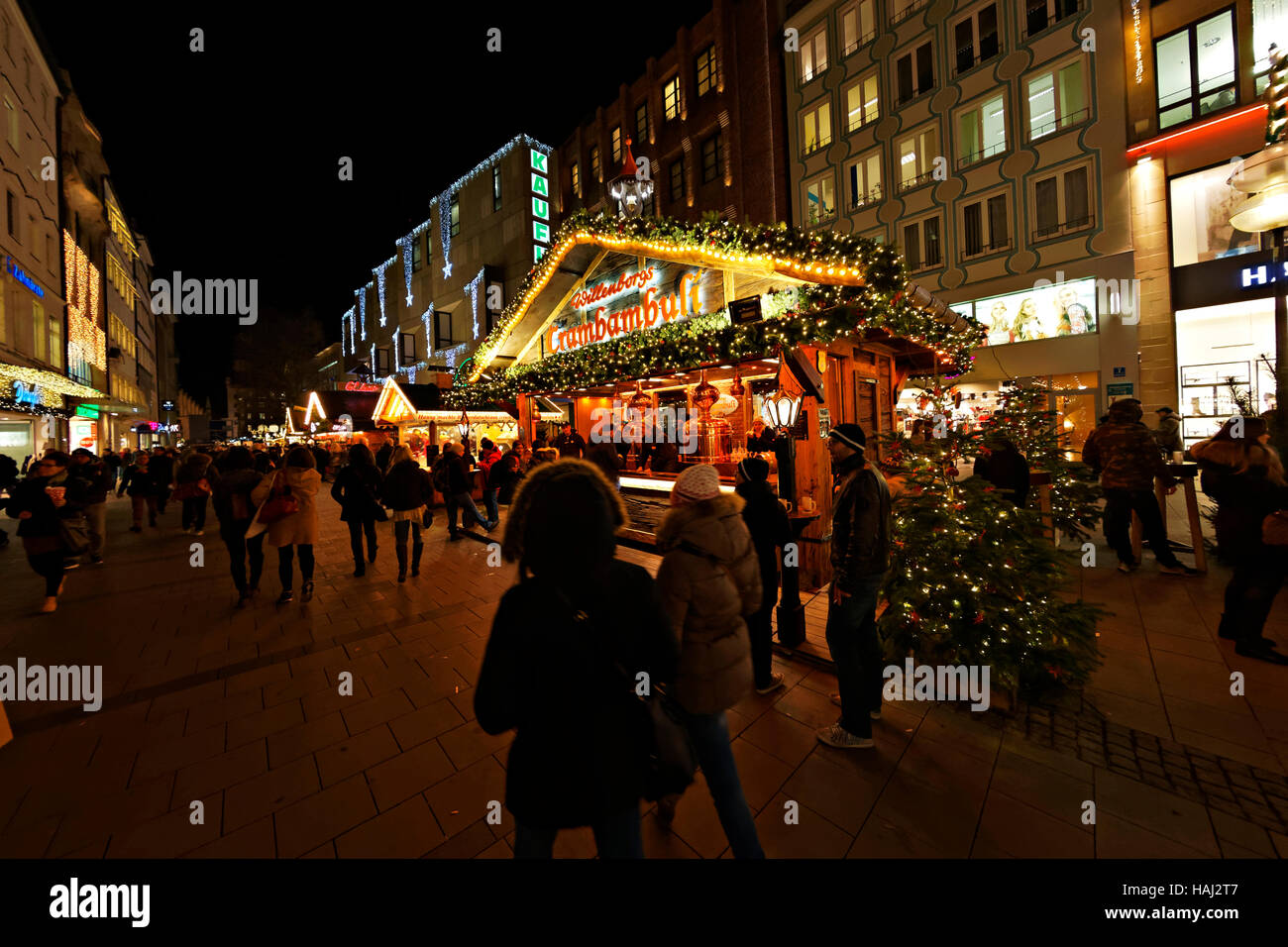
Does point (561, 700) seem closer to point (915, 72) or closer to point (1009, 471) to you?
point (1009, 471)

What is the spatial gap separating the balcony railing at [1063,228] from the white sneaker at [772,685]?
18.8 m

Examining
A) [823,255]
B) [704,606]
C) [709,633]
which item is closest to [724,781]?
[709,633]

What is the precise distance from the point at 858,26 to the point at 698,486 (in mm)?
25474

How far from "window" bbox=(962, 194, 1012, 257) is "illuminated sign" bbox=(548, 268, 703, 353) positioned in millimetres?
14981

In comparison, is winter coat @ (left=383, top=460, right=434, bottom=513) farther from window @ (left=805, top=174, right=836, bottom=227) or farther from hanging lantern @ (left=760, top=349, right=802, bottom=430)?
window @ (left=805, top=174, right=836, bottom=227)

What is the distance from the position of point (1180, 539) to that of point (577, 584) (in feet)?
33.8

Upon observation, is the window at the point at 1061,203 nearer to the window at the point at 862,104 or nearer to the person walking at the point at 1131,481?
the window at the point at 862,104

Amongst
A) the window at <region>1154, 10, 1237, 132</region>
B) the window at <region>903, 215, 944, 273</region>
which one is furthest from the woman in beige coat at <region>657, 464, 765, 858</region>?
the window at <region>1154, 10, 1237, 132</region>

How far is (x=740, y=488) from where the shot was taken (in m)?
3.60

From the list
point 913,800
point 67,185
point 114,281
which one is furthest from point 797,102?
point 114,281

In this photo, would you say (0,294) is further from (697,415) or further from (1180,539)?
(1180,539)

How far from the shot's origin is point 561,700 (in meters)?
1.40

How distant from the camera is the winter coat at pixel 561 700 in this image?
4.58 feet

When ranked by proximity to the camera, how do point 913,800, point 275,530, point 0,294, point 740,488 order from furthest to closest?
1. point 0,294
2. point 275,530
3. point 740,488
4. point 913,800
